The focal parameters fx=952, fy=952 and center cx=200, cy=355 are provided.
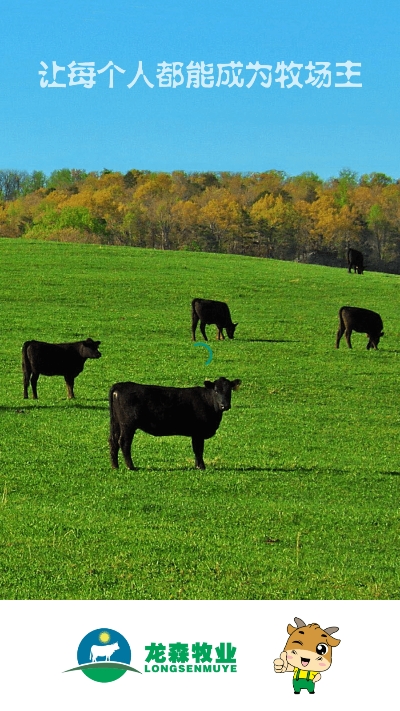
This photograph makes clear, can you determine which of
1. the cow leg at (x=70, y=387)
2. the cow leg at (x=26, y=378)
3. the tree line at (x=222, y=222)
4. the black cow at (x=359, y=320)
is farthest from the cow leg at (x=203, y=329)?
the tree line at (x=222, y=222)

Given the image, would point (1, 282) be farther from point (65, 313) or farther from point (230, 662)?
point (230, 662)

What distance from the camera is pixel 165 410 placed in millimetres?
13133

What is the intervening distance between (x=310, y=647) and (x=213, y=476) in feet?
21.5

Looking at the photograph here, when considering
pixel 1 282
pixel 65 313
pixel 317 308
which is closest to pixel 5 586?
pixel 65 313

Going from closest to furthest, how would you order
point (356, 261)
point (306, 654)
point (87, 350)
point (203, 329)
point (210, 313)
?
1. point (306, 654)
2. point (87, 350)
3. point (210, 313)
4. point (203, 329)
5. point (356, 261)

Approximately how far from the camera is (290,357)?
2914 centimetres

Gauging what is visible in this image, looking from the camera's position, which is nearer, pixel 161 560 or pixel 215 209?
pixel 161 560

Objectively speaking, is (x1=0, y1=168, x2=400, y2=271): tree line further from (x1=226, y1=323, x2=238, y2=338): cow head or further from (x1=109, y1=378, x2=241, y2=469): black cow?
(x1=109, y1=378, x2=241, y2=469): black cow

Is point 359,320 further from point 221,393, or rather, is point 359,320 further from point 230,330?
point 221,393

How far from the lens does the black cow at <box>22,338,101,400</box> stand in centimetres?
2005

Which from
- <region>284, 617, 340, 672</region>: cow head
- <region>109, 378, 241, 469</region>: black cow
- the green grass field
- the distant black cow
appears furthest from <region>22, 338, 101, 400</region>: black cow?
the distant black cow

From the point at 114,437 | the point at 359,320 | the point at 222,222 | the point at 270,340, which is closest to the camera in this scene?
the point at 114,437

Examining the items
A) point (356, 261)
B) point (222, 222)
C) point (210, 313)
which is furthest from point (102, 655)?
point (222, 222)

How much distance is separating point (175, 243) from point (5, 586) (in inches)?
3944
